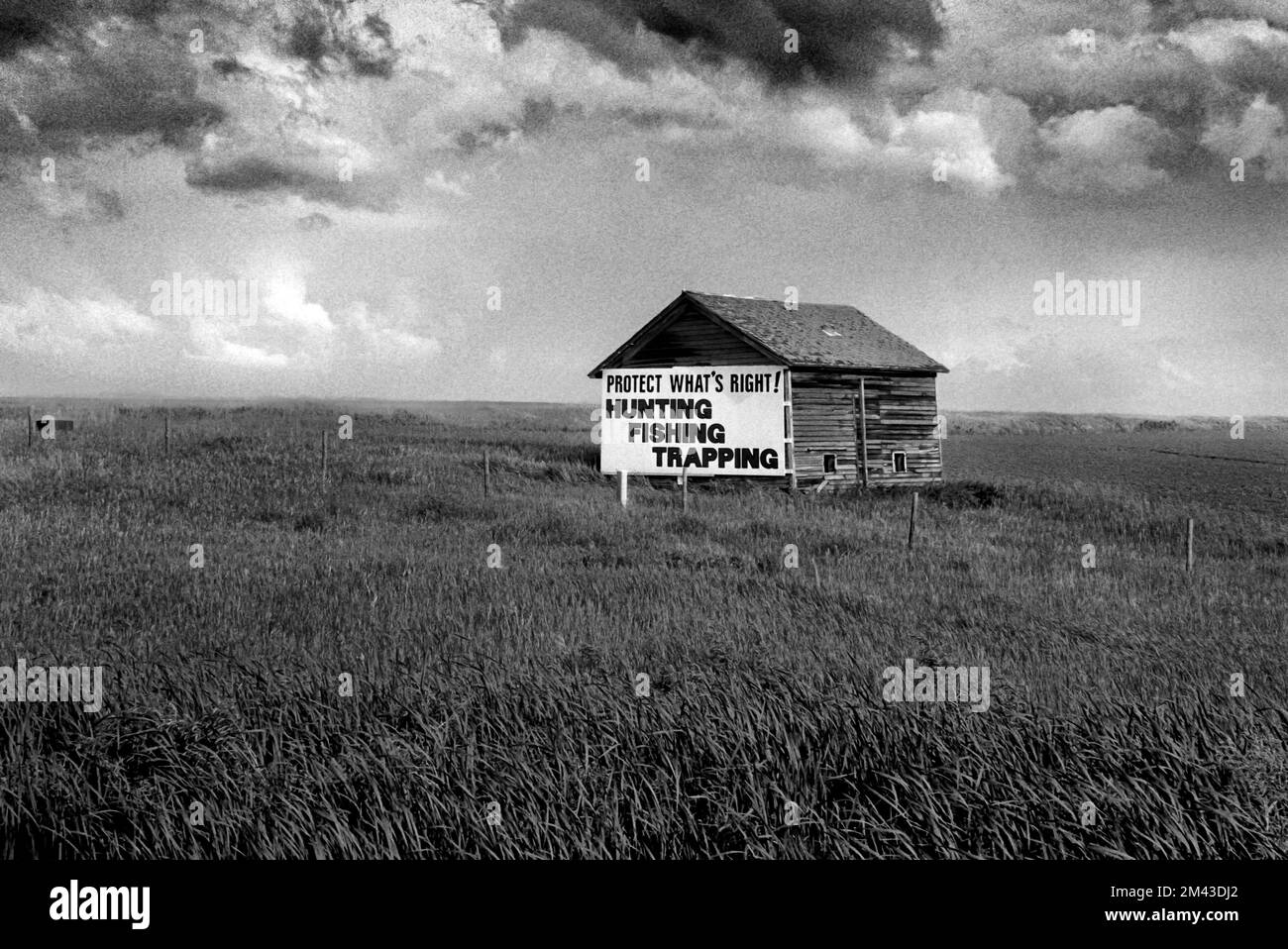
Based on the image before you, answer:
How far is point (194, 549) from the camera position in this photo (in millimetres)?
13633

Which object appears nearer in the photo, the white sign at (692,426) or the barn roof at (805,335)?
the white sign at (692,426)

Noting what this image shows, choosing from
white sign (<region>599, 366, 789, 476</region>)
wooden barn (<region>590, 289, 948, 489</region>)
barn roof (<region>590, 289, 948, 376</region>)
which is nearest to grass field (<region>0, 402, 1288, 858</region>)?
white sign (<region>599, 366, 789, 476</region>)

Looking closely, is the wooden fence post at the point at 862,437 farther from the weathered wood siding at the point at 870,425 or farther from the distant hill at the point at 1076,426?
the distant hill at the point at 1076,426

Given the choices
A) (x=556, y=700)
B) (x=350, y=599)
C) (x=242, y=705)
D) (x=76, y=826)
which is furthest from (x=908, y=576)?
(x=76, y=826)

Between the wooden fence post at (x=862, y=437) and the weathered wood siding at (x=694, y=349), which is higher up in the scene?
the weathered wood siding at (x=694, y=349)

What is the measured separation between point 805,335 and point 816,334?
2.55 ft

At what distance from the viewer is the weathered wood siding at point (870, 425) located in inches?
1103

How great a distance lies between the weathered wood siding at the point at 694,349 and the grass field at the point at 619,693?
10.9 m

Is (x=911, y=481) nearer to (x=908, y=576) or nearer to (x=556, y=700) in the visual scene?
(x=908, y=576)

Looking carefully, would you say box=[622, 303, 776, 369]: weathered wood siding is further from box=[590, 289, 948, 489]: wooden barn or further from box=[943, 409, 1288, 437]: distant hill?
box=[943, 409, 1288, 437]: distant hill

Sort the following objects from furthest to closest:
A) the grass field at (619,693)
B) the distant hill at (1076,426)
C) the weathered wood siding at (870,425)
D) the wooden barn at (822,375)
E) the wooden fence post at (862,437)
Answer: the distant hill at (1076,426), the wooden fence post at (862,437), the weathered wood siding at (870,425), the wooden barn at (822,375), the grass field at (619,693)

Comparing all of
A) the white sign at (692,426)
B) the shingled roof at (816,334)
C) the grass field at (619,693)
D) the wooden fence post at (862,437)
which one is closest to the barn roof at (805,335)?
the shingled roof at (816,334)

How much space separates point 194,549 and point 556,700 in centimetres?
980

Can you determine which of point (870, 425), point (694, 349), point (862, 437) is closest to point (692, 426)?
point (694, 349)
